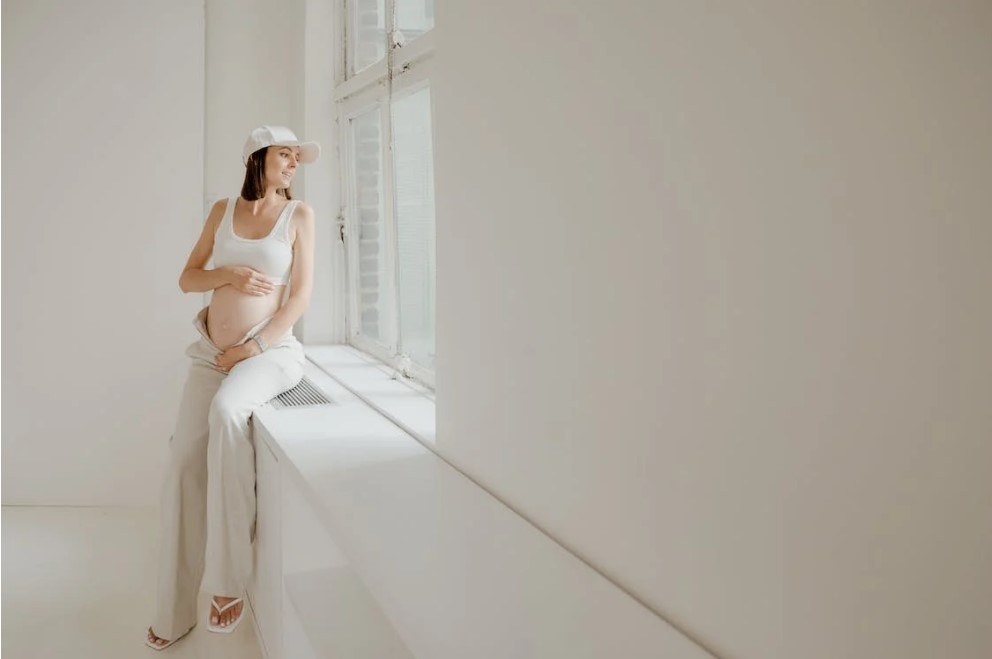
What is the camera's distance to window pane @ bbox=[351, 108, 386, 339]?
391cm

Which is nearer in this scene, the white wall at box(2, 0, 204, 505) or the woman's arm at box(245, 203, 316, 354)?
the woman's arm at box(245, 203, 316, 354)

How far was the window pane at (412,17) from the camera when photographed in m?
3.04

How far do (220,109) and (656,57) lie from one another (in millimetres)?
3498

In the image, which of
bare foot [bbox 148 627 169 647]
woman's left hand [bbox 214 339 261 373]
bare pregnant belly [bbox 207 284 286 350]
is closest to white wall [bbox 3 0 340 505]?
bare pregnant belly [bbox 207 284 286 350]

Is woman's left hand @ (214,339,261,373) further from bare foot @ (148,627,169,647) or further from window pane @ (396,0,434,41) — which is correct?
window pane @ (396,0,434,41)

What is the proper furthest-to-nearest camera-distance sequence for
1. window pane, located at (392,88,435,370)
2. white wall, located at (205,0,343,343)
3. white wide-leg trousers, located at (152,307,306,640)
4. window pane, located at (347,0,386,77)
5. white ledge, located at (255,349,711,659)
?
1. white wall, located at (205,0,343,343)
2. window pane, located at (347,0,386,77)
3. window pane, located at (392,88,435,370)
4. white wide-leg trousers, located at (152,307,306,640)
5. white ledge, located at (255,349,711,659)

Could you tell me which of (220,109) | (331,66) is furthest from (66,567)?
(331,66)

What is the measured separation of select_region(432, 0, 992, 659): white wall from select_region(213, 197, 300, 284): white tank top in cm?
164

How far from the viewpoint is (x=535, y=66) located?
1.48m

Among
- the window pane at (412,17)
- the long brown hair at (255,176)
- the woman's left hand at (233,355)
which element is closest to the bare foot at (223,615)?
the woman's left hand at (233,355)

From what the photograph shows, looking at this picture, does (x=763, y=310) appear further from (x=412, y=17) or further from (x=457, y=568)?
(x=412, y=17)

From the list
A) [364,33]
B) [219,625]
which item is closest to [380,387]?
[219,625]

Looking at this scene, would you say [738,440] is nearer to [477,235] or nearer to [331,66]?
[477,235]

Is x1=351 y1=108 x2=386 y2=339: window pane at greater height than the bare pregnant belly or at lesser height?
greater
